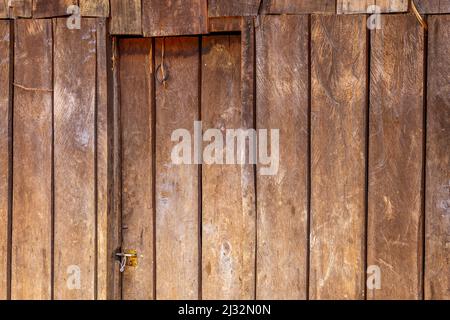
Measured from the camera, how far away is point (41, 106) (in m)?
2.60

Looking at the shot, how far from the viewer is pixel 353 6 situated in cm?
242

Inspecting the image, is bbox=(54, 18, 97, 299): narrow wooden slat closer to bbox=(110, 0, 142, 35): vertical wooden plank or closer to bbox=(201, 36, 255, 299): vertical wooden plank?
bbox=(110, 0, 142, 35): vertical wooden plank

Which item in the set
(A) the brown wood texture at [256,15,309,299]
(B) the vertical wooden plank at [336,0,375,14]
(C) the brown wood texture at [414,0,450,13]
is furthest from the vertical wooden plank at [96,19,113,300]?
(C) the brown wood texture at [414,0,450,13]

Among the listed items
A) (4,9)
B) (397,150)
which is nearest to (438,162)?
(397,150)

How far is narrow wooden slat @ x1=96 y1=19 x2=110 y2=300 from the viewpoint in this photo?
2.55 m

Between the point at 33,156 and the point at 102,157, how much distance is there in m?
0.35

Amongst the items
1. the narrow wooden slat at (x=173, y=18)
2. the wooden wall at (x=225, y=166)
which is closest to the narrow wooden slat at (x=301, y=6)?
the wooden wall at (x=225, y=166)

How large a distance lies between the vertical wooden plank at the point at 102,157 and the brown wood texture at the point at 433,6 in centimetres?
146

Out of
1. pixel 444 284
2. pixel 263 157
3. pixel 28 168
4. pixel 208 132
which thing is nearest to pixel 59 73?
pixel 28 168

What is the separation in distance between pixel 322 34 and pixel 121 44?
100 centimetres

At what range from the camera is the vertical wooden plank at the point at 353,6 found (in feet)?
7.90

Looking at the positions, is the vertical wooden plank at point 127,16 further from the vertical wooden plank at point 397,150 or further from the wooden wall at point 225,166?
the vertical wooden plank at point 397,150

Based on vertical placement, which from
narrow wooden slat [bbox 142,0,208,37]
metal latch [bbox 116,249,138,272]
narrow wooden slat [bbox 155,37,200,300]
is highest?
narrow wooden slat [bbox 142,0,208,37]

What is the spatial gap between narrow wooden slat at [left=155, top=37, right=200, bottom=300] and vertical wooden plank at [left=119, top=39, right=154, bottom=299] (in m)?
0.05
